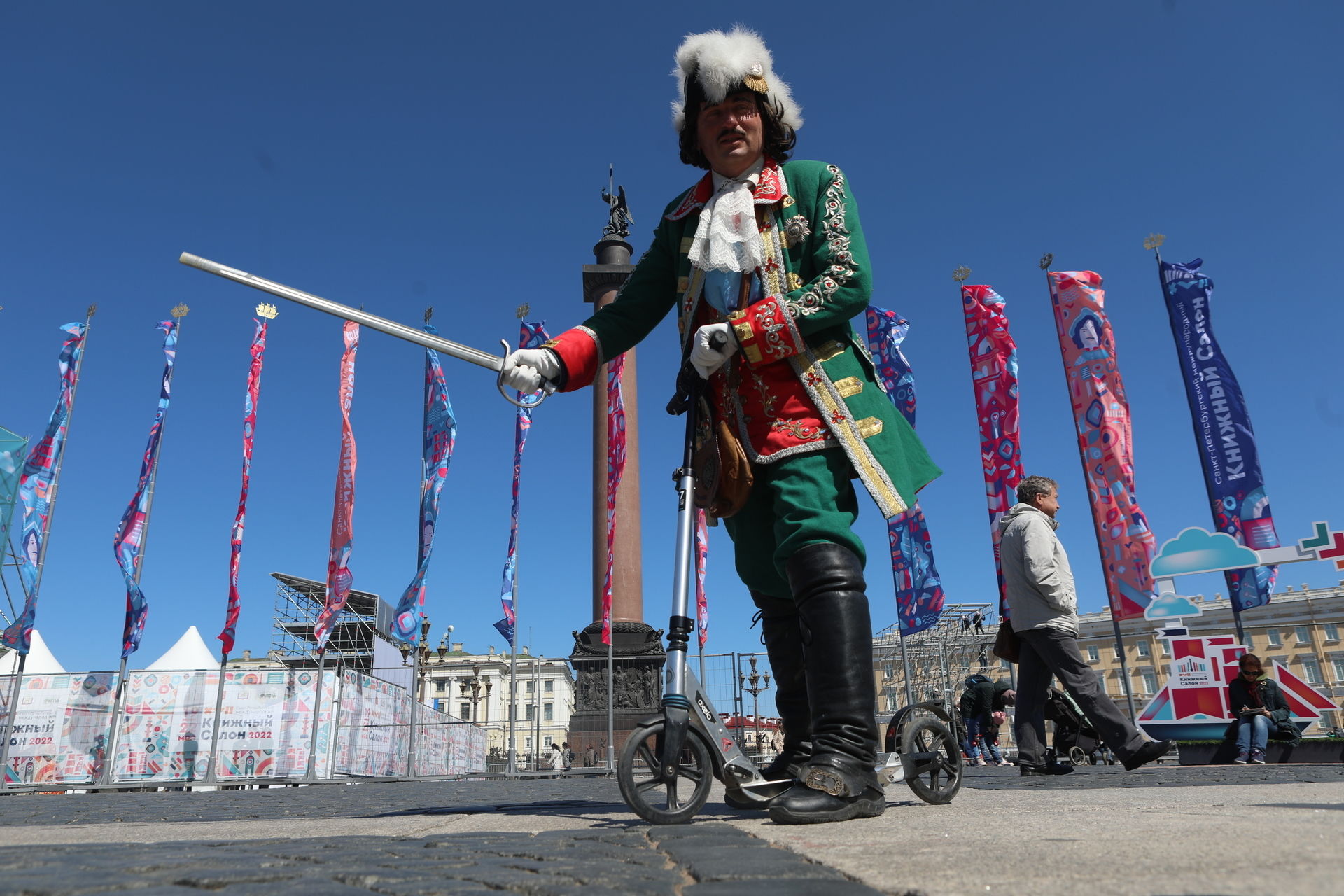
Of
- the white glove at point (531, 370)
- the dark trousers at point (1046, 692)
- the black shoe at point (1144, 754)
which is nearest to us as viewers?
the white glove at point (531, 370)

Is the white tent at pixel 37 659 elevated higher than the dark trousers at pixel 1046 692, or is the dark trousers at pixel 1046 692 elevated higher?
the white tent at pixel 37 659

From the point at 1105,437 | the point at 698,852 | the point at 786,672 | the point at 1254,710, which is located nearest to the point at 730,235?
the point at 786,672

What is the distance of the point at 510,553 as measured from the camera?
14.0 meters

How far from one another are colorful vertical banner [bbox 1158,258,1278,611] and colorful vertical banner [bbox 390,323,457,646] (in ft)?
33.5

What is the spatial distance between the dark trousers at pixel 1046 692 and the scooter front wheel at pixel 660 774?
2.45 metres

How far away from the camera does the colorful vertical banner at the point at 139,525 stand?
12.3 m

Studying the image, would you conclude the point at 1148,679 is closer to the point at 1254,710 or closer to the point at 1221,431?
the point at 1221,431

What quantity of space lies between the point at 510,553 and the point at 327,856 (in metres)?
12.6

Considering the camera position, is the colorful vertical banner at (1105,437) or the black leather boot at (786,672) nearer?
the black leather boot at (786,672)

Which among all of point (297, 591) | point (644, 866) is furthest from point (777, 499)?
point (297, 591)

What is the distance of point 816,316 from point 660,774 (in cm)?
130

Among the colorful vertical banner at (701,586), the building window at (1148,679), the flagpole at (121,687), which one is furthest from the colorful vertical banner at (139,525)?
the building window at (1148,679)

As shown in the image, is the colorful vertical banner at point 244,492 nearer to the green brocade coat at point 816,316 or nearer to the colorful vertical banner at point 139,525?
the colorful vertical banner at point 139,525

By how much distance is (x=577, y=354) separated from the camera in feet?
9.55
